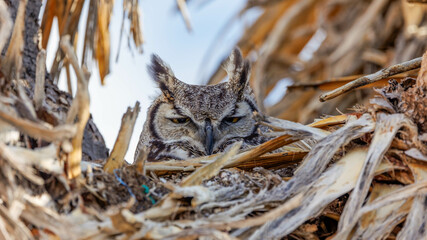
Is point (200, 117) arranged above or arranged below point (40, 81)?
above

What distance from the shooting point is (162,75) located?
117 inches

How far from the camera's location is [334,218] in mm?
1730

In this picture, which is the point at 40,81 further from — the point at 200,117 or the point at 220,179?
the point at 200,117

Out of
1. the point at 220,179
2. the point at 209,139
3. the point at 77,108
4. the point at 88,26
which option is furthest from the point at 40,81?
the point at 209,139

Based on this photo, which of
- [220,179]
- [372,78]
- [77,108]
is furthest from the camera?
[372,78]

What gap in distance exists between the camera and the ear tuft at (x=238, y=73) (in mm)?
2877

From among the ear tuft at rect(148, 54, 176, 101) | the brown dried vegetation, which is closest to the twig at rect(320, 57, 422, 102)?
the brown dried vegetation

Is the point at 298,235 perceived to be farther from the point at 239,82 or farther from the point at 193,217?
the point at 239,82

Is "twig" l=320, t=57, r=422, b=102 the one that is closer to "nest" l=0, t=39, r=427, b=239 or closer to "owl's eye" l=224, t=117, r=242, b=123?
"nest" l=0, t=39, r=427, b=239

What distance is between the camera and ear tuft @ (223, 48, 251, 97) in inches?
113

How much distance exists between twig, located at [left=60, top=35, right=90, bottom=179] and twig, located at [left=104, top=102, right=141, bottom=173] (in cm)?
20

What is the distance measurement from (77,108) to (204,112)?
4.31 ft

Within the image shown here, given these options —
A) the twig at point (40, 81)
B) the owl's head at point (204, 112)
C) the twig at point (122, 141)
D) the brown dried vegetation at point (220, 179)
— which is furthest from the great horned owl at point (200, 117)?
the twig at point (40, 81)

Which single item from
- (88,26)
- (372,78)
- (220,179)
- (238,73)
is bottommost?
(220,179)
